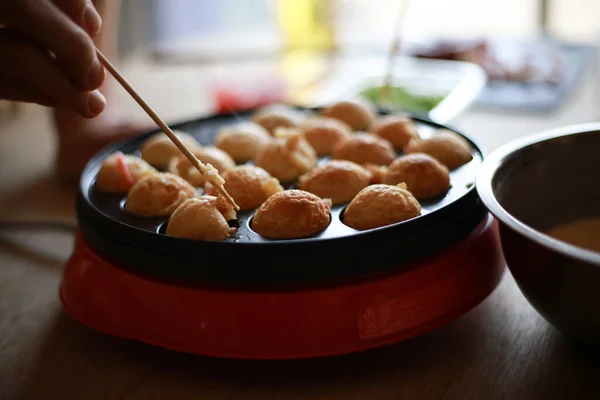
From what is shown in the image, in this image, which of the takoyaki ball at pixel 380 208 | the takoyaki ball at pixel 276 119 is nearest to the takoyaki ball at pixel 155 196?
the takoyaki ball at pixel 380 208

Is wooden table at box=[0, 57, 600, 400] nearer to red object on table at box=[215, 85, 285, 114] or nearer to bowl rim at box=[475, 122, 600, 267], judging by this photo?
bowl rim at box=[475, 122, 600, 267]

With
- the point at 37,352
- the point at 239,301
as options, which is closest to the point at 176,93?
the point at 37,352

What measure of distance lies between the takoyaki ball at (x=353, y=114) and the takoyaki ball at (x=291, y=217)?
0.46 metres

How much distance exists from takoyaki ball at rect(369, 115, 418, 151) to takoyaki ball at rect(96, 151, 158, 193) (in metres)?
0.43

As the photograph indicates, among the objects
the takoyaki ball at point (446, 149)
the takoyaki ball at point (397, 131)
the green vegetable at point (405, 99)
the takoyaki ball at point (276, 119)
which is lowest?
the green vegetable at point (405, 99)

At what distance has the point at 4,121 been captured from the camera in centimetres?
211

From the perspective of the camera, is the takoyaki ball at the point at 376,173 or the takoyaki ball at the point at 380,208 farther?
the takoyaki ball at the point at 376,173

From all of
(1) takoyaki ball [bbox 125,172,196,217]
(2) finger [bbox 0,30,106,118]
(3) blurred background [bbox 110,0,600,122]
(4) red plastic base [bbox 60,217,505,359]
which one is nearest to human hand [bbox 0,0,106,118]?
(2) finger [bbox 0,30,106,118]

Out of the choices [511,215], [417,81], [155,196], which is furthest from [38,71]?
[417,81]

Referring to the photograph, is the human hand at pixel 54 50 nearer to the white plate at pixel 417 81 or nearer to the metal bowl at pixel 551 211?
the metal bowl at pixel 551 211

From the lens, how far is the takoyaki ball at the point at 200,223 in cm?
91

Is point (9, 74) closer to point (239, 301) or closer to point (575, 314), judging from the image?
point (239, 301)

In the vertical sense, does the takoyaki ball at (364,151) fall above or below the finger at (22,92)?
below

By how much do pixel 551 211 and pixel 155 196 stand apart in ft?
1.95
